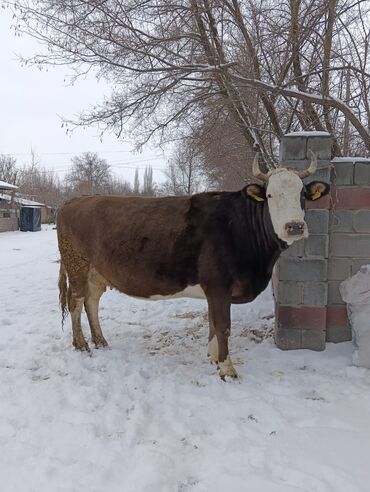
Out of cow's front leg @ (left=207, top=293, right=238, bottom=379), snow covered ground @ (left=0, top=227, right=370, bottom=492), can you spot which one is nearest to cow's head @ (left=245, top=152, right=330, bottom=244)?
cow's front leg @ (left=207, top=293, right=238, bottom=379)

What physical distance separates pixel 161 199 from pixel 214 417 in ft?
7.66

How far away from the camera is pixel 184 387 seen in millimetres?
3721

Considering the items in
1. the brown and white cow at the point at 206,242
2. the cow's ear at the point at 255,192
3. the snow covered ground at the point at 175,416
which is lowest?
the snow covered ground at the point at 175,416

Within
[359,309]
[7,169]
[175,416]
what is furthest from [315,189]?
[7,169]

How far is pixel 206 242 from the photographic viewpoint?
4035 mm

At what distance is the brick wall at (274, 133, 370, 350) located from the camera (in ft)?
14.5

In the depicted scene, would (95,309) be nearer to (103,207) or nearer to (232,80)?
(103,207)

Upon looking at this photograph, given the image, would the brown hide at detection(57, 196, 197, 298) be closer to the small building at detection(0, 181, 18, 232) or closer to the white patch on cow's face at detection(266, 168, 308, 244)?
the white patch on cow's face at detection(266, 168, 308, 244)

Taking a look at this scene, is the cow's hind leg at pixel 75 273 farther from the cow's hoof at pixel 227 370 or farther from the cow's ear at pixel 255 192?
the cow's ear at pixel 255 192

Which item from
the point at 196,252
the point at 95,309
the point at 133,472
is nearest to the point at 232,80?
the point at 196,252

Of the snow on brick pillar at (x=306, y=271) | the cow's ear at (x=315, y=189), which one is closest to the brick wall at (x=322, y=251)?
the snow on brick pillar at (x=306, y=271)

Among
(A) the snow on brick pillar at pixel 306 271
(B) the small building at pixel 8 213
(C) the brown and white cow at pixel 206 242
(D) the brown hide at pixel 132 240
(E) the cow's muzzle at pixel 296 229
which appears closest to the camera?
(E) the cow's muzzle at pixel 296 229

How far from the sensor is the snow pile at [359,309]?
158 inches

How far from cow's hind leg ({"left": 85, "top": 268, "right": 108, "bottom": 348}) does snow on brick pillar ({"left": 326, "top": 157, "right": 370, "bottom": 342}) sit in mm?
→ 2544
